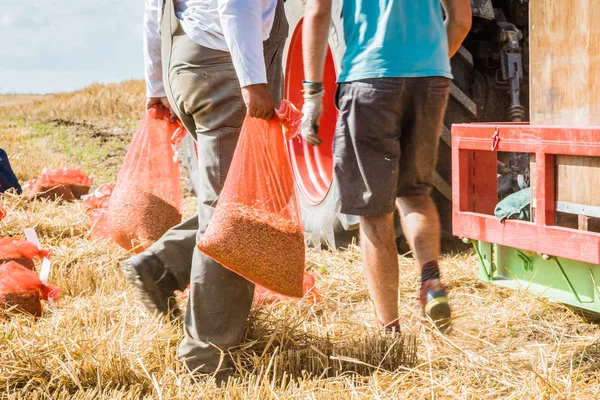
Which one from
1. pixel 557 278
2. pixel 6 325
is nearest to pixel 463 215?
pixel 557 278

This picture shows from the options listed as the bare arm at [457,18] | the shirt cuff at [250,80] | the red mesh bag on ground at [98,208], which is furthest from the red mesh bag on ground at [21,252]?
the bare arm at [457,18]

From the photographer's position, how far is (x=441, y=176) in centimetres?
374

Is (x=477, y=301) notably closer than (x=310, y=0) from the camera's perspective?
No

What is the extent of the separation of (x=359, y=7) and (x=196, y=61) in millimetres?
565

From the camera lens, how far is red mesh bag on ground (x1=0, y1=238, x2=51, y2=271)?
11.6ft

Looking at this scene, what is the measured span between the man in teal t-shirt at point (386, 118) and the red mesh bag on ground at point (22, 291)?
131cm

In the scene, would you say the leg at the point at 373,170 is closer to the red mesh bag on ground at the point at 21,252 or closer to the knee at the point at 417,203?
the knee at the point at 417,203

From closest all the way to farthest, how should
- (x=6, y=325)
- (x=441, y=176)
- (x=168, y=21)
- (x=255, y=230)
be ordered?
(x=255, y=230)
(x=168, y=21)
(x=6, y=325)
(x=441, y=176)

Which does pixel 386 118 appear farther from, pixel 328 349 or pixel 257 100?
pixel 328 349

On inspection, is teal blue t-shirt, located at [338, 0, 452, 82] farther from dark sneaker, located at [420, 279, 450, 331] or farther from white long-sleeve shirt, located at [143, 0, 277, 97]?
dark sneaker, located at [420, 279, 450, 331]

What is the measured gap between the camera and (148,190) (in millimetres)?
3426

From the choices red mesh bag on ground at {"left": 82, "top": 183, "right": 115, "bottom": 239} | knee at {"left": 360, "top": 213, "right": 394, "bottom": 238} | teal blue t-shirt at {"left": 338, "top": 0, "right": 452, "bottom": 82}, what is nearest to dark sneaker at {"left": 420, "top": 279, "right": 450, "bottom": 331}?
knee at {"left": 360, "top": 213, "right": 394, "bottom": 238}

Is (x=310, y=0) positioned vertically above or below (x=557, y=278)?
above

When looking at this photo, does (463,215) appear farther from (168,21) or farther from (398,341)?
(168,21)
